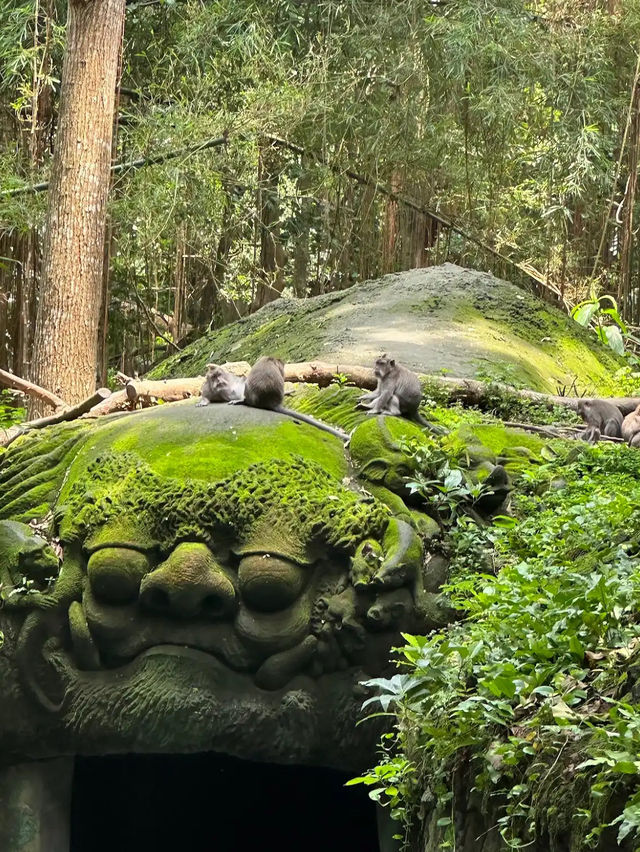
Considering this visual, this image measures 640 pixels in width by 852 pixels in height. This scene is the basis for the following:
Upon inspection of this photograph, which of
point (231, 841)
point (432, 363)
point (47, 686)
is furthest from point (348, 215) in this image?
point (47, 686)

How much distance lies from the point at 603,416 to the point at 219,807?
386cm

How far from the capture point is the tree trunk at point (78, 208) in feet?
32.9

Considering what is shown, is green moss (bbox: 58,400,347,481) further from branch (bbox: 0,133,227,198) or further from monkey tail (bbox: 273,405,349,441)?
branch (bbox: 0,133,227,198)

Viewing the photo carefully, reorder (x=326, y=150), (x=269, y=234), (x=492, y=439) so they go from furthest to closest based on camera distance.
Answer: (x=269, y=234) < (x=326, y=150) < (x=492, y=439)

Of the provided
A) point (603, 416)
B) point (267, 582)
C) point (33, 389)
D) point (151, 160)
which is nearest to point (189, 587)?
point (267, 582)

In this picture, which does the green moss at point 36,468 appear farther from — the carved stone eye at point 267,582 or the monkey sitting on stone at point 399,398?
the monkey sitting on stone at point 399,398

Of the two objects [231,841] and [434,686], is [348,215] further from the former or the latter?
[434,686]

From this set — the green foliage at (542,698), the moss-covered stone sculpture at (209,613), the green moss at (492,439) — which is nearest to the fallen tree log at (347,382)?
the green moss at (492,439)

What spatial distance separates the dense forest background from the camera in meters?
12.3

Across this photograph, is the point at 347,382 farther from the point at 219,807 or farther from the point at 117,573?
the point at 117,573

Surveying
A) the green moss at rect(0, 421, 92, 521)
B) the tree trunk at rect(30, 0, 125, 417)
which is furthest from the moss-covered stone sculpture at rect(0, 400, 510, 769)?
the tree trunk at rect(30, 0, 125, 417)

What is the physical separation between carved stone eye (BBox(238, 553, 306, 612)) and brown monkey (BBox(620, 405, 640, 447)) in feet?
10.3

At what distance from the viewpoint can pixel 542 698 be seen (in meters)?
3.78

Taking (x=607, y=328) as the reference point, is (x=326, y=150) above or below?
above
